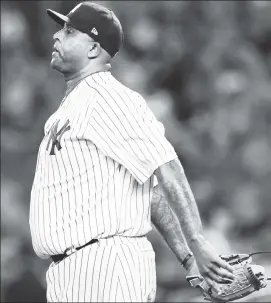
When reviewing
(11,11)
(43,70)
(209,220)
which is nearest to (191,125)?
(209,220)

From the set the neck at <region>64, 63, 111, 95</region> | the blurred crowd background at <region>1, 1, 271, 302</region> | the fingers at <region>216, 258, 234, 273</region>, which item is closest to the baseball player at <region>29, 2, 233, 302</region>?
the fingers at <region>216, 258, 234, 273</region>

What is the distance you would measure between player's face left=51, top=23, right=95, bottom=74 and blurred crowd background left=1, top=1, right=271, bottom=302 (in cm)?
197

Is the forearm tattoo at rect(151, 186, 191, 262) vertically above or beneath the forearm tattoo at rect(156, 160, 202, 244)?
beneath

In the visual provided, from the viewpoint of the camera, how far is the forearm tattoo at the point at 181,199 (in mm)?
1411

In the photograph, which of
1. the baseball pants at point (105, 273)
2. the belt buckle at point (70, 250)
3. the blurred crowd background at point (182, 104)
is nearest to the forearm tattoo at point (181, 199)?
the baseball pants at point (105, 273)

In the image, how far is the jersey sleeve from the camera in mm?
1429

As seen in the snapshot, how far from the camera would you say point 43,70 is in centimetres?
388

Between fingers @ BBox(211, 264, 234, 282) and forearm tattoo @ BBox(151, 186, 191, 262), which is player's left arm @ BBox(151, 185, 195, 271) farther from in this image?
fingers @ BBox(211, 264, 234, 282)

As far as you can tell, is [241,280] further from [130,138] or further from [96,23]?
[96,23]

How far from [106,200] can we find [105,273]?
0.51ft

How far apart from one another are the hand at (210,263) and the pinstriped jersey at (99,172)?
0.15 meters

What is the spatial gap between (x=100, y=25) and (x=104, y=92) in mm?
215

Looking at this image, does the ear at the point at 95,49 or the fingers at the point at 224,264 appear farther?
the ear at the point at 95,49

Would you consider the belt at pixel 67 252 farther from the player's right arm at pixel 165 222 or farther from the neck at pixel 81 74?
the neck at pixel 81 74
